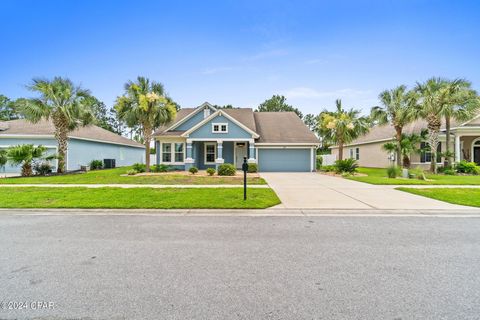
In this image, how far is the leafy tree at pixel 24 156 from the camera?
14891 mm

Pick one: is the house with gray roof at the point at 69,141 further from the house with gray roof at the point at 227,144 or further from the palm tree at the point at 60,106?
the house with gray roof at the point at 227,144

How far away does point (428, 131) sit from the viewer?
746 inches

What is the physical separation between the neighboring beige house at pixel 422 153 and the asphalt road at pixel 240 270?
1991cm

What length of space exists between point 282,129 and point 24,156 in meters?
20.7

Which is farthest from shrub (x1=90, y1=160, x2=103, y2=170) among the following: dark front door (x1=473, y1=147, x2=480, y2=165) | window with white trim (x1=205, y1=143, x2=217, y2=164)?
dark front door (x1=473, y1=147, x2=480, y2=165)

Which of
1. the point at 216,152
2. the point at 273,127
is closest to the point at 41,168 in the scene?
the point at 216,152

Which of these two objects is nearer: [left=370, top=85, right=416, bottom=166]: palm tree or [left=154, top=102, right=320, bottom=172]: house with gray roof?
[left=370, top=85, right=416, bottom=166]: palm tree

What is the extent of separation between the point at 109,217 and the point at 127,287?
13.2 feet

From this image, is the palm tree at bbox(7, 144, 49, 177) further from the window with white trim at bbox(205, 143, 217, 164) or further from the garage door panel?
the garage door panel

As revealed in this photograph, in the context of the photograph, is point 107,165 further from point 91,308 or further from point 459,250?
point 459,250

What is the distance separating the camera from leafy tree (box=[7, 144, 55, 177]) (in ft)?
48.9

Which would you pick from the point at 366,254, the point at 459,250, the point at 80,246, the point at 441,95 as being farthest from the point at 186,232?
the point at 441,95

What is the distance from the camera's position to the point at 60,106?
1623 centimetres

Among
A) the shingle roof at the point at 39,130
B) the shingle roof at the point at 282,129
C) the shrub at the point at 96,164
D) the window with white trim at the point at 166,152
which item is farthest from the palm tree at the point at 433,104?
the shrub at the point at 96,164
